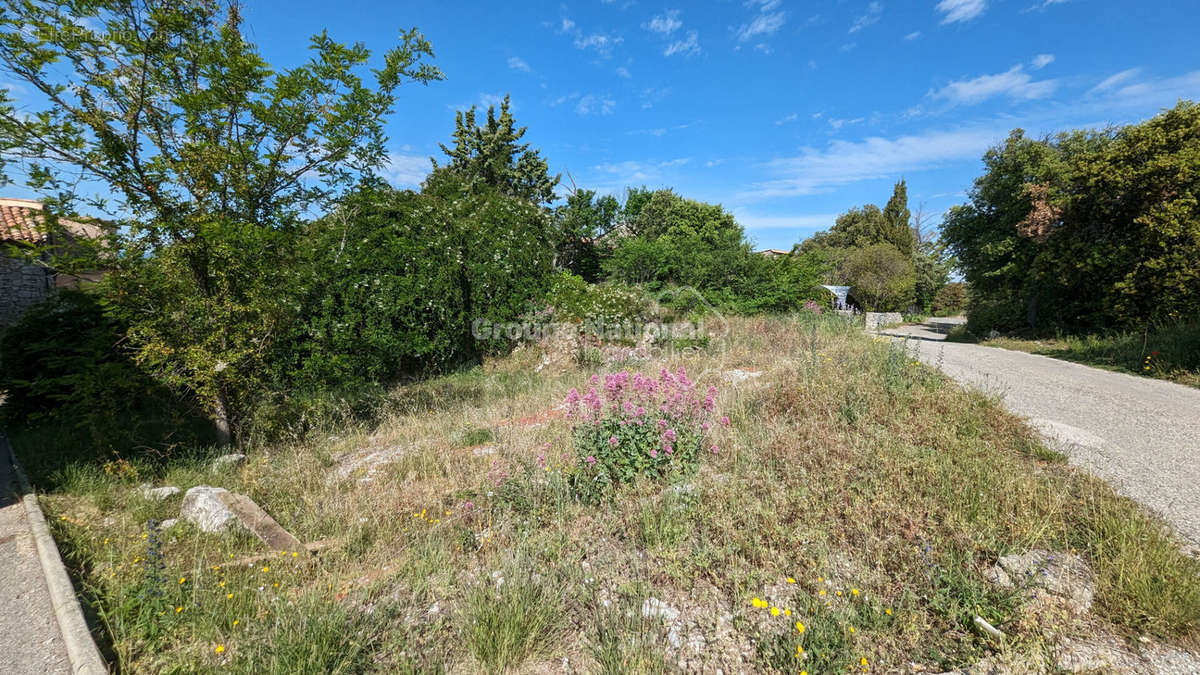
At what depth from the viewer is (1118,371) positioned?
7.67 m

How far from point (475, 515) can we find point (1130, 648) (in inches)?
151

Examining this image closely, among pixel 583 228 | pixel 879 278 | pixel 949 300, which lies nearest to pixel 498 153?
pixel 583 228

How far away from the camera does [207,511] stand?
345 cm

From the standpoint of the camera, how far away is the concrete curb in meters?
2.08

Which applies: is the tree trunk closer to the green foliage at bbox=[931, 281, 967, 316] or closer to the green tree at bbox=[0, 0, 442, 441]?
the green tree at bbox=[0, 0, 442, 441]

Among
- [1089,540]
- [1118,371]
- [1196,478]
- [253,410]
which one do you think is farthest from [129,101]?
[1118,371]

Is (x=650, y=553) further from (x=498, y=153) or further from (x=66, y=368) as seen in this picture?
(x=498, y=153)

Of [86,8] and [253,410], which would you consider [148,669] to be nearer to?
[253,410]

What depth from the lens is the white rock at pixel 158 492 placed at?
3.96 m

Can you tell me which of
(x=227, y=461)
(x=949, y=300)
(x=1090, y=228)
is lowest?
(x=227, y=461)

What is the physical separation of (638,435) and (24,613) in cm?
411

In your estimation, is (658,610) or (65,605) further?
(65,605)

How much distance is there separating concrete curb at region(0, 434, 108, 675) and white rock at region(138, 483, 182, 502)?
1.92ft

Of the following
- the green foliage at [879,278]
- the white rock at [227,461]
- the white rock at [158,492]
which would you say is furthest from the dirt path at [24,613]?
the green foliage at [879,278]
